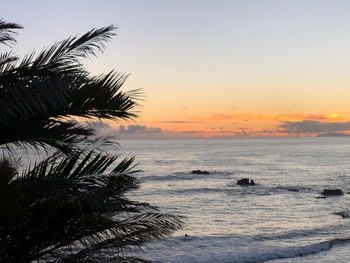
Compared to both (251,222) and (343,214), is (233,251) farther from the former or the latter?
(343,214)

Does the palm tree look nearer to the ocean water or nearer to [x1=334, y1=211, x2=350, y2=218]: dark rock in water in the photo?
the ocean water

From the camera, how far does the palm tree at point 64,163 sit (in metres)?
4.58

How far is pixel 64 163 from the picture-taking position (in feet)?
17.9

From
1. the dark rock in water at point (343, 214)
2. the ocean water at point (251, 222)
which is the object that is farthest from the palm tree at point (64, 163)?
the dark rock in water at point (343, 214)

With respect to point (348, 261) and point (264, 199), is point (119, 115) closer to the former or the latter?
point (348, 261)

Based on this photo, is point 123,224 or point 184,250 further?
point 184,250

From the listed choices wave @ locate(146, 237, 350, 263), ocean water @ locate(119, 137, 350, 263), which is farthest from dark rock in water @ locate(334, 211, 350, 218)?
wave @ locate(146, 237, 350, 263)

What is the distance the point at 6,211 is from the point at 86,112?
7.79ft

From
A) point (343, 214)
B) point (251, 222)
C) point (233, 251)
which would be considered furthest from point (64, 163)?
point (343, 214)

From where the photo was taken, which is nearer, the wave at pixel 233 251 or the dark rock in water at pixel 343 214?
the wave at pixel 233 251

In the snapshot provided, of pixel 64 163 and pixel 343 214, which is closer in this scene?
pixel 64 163

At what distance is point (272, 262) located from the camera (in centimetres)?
1947

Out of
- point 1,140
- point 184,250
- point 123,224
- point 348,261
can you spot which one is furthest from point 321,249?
point 1,140

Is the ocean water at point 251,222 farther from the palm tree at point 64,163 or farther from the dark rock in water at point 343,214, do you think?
the palm tree at point 64,163
